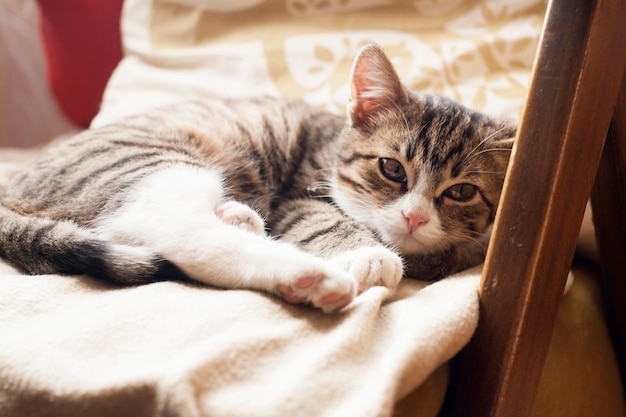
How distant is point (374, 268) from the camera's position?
932 mm

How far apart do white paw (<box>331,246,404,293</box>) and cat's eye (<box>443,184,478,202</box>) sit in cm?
26

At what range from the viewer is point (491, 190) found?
115cm

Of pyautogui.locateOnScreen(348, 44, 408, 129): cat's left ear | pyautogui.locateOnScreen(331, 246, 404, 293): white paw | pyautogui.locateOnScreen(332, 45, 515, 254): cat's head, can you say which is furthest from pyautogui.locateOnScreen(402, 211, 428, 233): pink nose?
pyautogui.locateOnScreen(348, 44, 408, 129): cat's left ear

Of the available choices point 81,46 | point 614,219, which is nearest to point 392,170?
point 614,219

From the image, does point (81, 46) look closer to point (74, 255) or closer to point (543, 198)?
point (74, 255)

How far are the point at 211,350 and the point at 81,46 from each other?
1.59m

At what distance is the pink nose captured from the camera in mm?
1084

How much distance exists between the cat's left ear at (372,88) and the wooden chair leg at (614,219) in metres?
0.44

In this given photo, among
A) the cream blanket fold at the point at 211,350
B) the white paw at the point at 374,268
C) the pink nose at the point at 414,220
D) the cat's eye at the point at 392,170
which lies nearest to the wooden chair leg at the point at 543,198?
the cream blanket fold at the point at 211,350

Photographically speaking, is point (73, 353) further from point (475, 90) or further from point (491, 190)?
point (475, 90)

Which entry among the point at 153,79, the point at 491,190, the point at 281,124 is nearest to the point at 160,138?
the point at 281,124

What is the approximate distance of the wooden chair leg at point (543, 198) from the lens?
0.71 metres

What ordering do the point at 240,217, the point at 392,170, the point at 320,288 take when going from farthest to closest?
1. the point at 392,170
2. the point at 240,217
3. the point at 320,288

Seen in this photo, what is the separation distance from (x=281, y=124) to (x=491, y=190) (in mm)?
567
